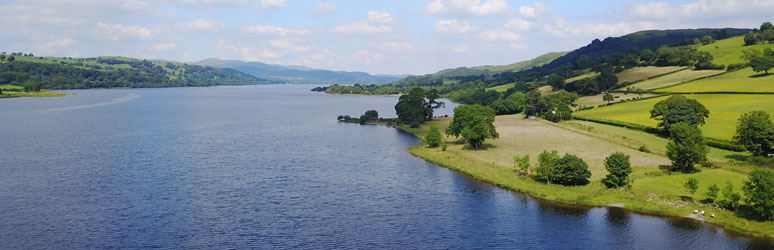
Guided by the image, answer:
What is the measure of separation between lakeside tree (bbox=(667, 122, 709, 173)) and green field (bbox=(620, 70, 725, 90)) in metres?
108

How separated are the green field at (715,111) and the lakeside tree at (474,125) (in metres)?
37.6

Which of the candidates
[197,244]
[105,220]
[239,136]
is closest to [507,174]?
[197,244]

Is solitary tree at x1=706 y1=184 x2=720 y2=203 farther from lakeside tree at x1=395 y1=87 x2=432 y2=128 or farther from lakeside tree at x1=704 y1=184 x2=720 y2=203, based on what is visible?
lakeside tree at x1=395 y1=87 x2=432 y2=128

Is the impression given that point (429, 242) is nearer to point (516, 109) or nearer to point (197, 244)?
point (197, 244)

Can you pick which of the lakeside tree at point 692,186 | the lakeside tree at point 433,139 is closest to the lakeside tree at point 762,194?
the lakeside tree at point 692,186

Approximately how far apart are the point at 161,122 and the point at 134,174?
8039 centimetres

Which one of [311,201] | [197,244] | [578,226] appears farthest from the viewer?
[311,201]

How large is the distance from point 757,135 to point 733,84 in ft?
279

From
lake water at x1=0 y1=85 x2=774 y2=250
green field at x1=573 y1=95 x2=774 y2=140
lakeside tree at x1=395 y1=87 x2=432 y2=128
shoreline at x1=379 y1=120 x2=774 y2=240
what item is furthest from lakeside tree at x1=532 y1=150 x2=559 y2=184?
lakeside tree at x1=395 y1=87 x2=432 y2=128

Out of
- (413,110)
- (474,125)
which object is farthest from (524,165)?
(413,110)

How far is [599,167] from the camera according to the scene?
7675cm

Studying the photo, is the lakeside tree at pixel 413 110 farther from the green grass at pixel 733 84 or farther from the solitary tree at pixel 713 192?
the solitary tree at pixel 713 192

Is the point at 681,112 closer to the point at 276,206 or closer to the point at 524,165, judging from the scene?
the point at 524,165

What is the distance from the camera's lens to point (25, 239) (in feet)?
158
